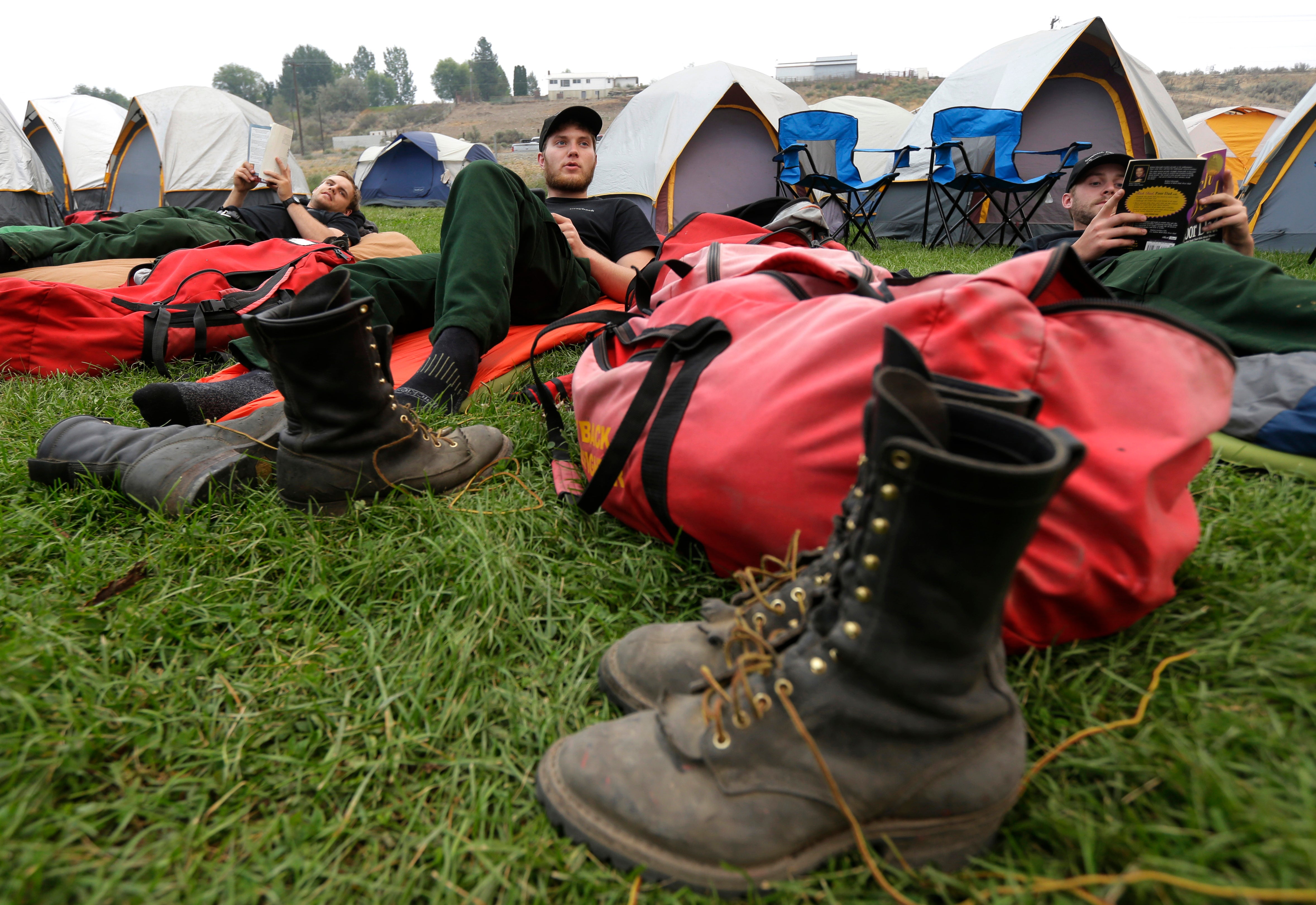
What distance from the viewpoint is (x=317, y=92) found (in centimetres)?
6725

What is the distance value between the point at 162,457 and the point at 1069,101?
878 centimetres

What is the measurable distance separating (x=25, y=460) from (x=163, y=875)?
154 cm

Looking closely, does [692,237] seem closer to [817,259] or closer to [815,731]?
[817,259]

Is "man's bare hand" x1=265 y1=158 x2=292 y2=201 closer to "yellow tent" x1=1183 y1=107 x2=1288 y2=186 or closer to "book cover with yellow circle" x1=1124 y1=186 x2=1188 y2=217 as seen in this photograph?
"book cover with yellow circle" x1=1124 y1=186 x2=1188 y2=217

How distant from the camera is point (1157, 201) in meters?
2.00

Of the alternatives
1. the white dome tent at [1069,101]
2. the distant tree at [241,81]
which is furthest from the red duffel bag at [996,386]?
the distant tree at [241,81]

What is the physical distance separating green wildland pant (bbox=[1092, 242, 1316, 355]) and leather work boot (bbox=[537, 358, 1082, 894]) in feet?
4.61

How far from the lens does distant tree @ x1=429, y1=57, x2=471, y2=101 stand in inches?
3182

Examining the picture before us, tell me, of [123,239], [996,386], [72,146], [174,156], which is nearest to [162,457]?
[996,386]

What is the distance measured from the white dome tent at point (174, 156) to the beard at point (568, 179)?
7.96 metres

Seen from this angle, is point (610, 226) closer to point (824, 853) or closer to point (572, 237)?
point (572, 237)

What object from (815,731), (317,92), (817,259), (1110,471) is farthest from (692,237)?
(317,92)

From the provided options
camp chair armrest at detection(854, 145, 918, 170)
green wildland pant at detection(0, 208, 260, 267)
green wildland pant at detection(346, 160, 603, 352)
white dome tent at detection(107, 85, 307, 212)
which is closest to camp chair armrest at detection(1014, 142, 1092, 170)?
camp chair armrest at detection(854, 145, 918, 170)

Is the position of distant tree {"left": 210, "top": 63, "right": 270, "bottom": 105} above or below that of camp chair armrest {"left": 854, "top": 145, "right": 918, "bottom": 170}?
above
